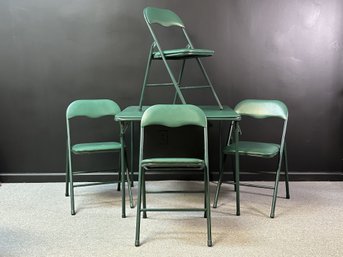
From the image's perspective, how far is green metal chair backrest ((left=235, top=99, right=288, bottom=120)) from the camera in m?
2.94

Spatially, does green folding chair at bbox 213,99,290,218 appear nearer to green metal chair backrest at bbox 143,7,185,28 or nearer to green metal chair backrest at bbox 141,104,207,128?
green metal chair backrest at bbox 141,104,207,128

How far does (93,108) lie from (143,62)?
2.25ft

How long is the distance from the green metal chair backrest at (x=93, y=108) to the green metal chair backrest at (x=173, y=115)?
87 cm

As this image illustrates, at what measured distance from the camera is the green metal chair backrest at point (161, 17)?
2854 mm

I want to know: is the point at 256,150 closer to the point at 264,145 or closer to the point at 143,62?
the point at 264,145

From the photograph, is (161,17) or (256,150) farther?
(161,17)

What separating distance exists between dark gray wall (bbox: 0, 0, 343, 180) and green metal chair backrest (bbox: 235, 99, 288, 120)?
0.41 m

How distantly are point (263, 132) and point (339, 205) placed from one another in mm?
977

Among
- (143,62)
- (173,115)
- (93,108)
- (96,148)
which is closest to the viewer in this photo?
(173,115)

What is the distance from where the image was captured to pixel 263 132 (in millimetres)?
3533

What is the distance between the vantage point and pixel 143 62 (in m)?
3.46

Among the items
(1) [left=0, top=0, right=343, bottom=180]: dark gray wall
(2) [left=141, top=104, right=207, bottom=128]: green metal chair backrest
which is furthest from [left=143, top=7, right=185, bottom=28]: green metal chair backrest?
(2) [left=141, top=104, right=207, bottom=128]: green metal chair backrest

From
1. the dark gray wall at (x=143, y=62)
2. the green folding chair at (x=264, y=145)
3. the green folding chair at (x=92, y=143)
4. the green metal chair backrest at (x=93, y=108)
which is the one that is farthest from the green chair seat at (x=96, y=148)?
the green folding chair at (x=264, y=145)

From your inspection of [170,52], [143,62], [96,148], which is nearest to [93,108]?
[96,148]
